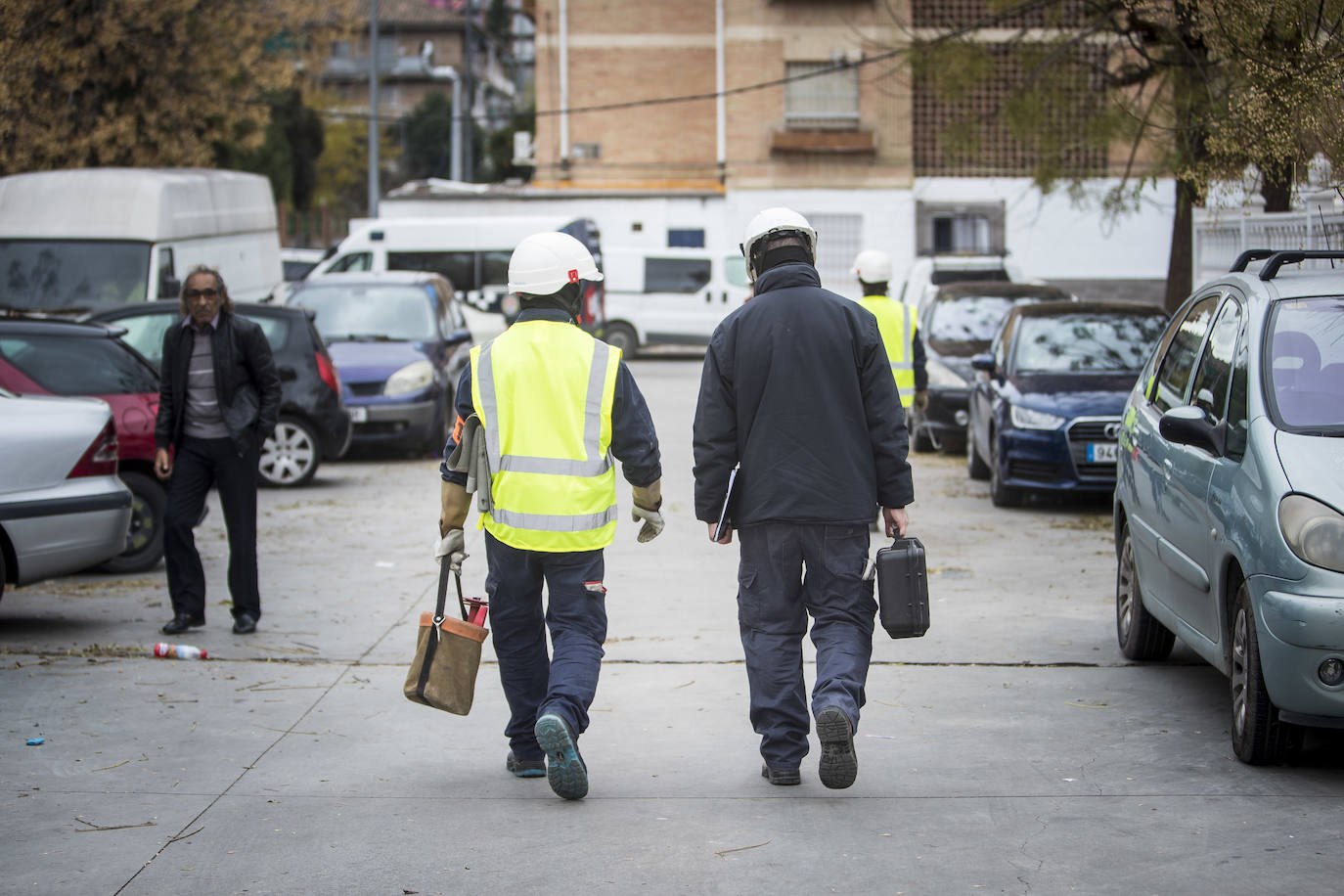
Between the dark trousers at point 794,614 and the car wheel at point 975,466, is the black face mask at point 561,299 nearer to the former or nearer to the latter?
the dark trousers at point 794,614

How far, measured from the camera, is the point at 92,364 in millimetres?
10055

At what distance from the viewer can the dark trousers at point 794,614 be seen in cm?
531

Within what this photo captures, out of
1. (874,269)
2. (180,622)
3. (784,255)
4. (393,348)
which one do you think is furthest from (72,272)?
(784,255)

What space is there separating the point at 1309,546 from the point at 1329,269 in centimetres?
176

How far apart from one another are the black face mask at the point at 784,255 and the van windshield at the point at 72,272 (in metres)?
12.4

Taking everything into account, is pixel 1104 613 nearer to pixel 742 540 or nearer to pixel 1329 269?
pixel 1329 269

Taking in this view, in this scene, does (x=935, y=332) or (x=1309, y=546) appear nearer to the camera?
(x=1309, y=546)

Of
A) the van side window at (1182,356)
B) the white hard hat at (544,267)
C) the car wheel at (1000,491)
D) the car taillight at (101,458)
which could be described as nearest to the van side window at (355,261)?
the car wheel at (1000,491)

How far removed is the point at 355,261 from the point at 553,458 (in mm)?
24467

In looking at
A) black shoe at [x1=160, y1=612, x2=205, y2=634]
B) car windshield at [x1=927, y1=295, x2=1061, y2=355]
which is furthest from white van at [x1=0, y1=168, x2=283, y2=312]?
black shoe at [x1=160, y1=612, x2=205, y2=634]

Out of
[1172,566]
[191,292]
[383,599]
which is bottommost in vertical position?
[383,599]

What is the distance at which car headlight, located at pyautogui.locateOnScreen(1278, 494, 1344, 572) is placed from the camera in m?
5.13

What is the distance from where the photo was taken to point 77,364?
9.95 meters

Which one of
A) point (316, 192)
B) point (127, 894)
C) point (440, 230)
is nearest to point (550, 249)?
point (127, 894)
